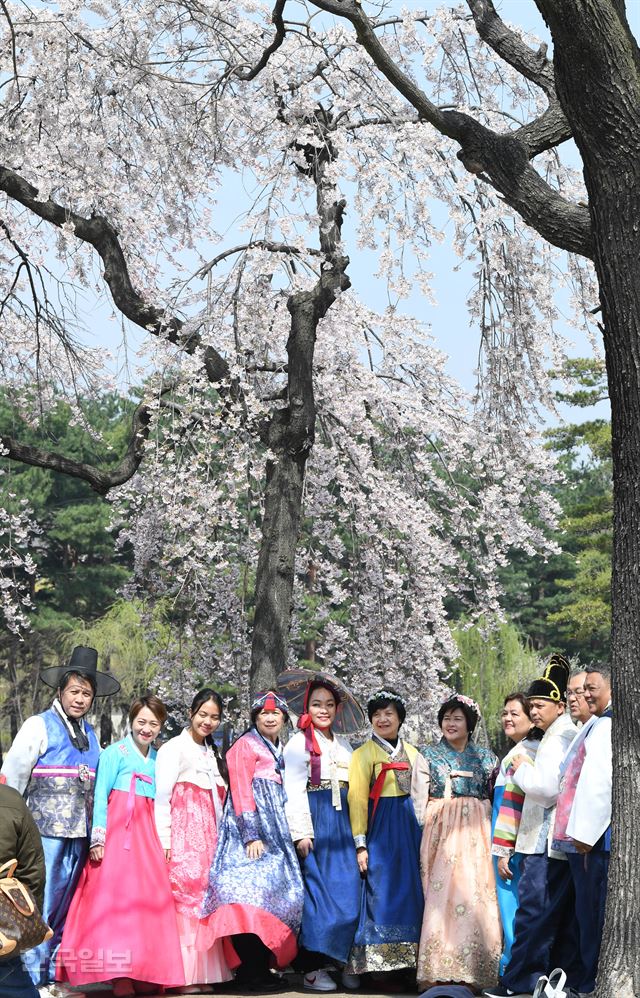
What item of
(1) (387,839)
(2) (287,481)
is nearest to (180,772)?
(1) (387,839)

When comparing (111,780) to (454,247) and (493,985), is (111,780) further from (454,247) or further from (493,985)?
(454,247)

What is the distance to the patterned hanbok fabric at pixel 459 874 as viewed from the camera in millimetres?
5809

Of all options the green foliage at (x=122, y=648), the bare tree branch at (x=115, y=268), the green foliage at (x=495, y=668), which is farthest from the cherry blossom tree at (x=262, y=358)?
the green foliage at (x=495, y=668)

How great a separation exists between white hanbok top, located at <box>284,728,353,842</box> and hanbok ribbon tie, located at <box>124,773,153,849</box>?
0.72 metres

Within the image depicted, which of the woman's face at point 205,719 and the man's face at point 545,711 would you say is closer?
the man's face at point 545,711

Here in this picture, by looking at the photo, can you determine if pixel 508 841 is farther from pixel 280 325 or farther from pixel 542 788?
pixel 280 325

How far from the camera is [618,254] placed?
15.2 feet

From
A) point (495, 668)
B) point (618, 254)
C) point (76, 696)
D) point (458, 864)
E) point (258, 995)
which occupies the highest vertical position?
point (495, 668)

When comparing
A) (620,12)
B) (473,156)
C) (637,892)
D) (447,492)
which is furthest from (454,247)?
(637,892)

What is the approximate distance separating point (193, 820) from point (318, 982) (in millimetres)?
990

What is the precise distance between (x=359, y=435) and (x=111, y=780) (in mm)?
5480

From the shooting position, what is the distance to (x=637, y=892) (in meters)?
4.34

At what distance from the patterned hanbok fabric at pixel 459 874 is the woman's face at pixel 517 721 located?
0.70 feet

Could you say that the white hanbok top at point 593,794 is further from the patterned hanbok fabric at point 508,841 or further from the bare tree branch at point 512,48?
the bare tree branch at point 512,48
